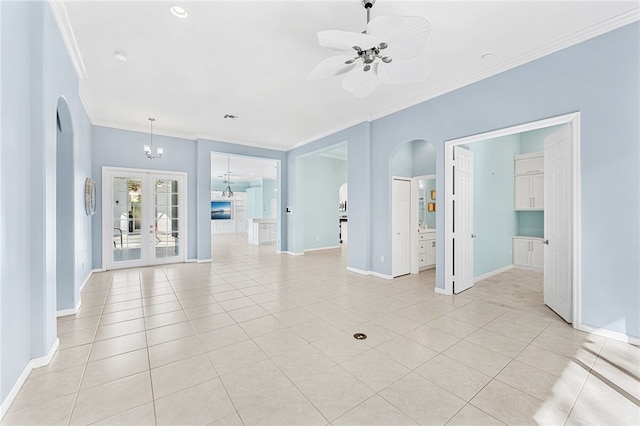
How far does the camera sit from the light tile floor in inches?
72.0

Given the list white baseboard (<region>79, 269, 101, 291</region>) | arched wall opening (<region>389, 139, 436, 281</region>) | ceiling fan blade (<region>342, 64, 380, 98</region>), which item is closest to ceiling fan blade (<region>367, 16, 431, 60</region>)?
ceiling fan blade (<region>342, 64, 380, 98</region>)

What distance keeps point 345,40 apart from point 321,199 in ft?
23.4

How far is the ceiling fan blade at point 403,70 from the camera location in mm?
2516

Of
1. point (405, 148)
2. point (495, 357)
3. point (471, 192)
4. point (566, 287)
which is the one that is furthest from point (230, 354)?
point (405, 148)

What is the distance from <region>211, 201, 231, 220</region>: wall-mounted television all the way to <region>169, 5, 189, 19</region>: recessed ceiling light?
1312 cm

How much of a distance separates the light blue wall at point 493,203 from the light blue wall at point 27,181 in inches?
224

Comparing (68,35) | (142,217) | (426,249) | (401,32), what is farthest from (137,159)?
(426,249)

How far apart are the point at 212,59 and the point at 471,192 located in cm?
440

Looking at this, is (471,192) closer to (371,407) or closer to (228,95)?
(371,407)

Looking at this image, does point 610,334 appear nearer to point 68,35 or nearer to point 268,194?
point 68,35

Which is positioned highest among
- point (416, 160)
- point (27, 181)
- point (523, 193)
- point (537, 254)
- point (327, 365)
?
point (416, 160)

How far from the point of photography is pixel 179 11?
266 cm

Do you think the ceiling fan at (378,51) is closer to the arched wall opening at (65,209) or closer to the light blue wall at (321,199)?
the arched wall opening at (65,209)

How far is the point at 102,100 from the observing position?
486 cm
